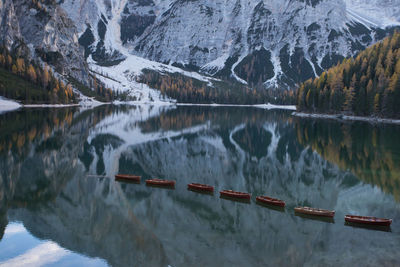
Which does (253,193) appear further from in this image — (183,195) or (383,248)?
(383,248)

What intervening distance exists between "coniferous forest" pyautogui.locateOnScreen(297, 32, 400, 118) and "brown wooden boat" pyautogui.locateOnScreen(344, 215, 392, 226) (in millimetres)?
100970

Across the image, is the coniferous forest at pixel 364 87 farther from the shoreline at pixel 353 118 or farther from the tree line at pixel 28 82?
the tree line at pixel 28 82

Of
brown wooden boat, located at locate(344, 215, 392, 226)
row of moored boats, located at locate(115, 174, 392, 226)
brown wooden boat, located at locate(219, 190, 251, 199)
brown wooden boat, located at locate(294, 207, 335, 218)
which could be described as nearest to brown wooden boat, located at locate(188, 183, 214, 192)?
row of moored boats, located at locate(115, 174, 392, 226)

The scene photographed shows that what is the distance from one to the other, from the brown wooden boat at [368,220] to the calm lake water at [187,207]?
72cm

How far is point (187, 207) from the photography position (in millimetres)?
28844

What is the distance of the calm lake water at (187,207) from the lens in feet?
68.0

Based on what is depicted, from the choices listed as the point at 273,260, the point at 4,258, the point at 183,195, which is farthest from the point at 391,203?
the point at 4,258

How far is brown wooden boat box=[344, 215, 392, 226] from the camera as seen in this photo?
82.0 ft

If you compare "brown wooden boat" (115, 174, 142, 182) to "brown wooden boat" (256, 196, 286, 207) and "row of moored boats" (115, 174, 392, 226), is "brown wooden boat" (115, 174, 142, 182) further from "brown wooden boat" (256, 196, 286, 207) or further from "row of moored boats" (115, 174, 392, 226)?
"brown wooden boat" (256, 196, 286, 207)

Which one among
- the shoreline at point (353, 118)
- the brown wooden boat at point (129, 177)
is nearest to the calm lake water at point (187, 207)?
the brown wooden boat at point (129, 177)

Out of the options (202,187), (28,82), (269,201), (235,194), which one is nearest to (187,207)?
(202,187)

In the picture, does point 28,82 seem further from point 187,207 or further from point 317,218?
point 317,218

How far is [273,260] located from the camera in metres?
20.1

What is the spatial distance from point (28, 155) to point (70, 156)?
5679 millimetres
